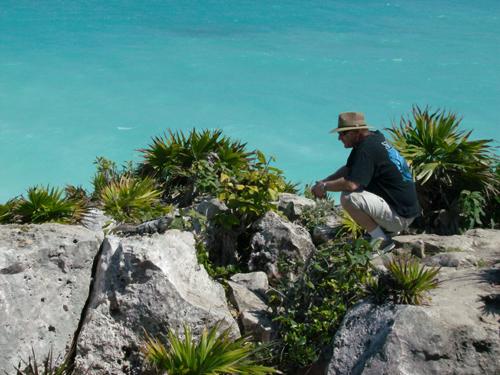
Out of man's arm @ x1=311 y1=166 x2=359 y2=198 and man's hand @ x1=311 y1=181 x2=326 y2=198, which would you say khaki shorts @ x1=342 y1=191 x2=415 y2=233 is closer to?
man's arm @ x1=311 y1=166 x2=359 y2=198

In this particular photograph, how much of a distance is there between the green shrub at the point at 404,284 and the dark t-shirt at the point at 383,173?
121cm

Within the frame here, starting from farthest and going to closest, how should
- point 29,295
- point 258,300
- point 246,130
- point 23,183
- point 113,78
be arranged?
point 113,78
point 246,130
point 23,183
point 258,300
point 29,295

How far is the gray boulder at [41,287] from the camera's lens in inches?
308

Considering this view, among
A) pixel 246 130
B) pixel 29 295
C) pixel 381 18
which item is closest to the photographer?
pixel 29 295

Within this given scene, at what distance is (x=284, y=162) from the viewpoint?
1845 cm

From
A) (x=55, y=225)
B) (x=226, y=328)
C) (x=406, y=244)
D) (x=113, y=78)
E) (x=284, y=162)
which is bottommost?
(x=226, y=328)

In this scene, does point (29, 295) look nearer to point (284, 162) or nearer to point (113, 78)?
point (284, 162)

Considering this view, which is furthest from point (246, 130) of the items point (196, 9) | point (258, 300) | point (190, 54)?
point (258, 300)

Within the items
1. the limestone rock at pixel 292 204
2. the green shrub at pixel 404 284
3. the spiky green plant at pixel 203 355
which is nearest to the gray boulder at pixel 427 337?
the green shrub at pixel 404 284

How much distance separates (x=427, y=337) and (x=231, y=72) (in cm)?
1564

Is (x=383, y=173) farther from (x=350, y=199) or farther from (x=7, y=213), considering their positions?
(x=7, y=213)

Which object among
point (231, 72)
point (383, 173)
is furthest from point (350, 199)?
point (231, 72)

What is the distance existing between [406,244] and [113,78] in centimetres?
1412

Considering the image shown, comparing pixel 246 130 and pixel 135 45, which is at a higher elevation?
pixel 135 45
